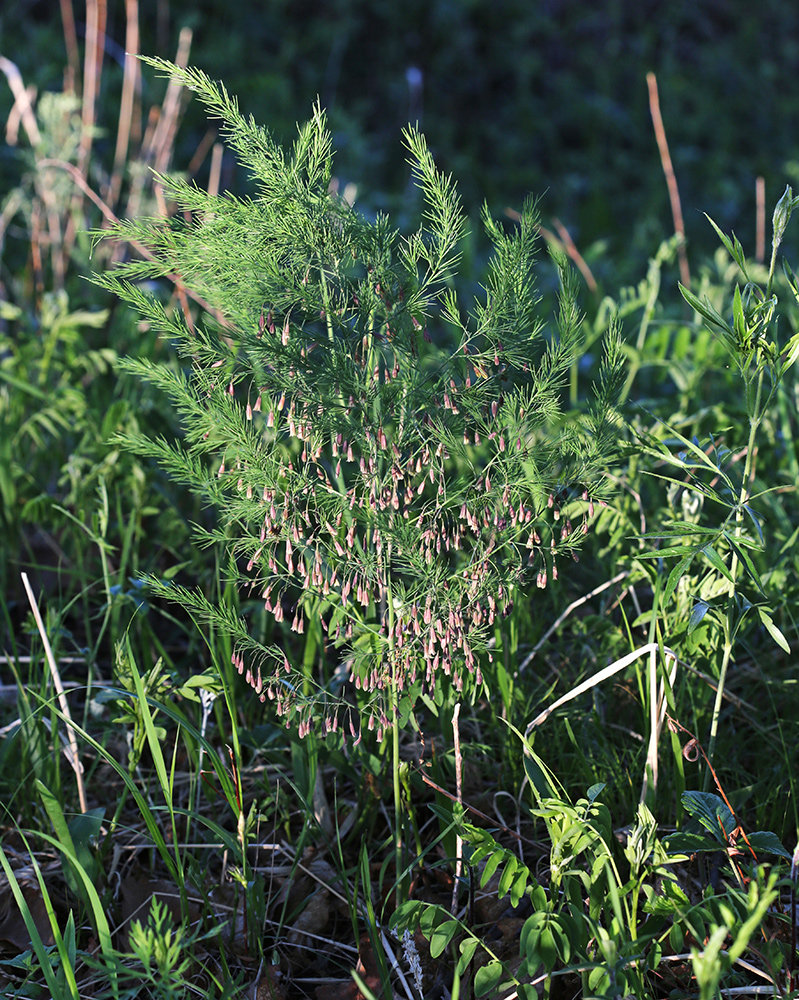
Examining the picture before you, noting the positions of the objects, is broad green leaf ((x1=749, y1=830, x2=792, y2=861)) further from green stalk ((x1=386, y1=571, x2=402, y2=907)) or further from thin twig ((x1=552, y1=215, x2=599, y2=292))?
thin twig ((x1=552, y1=215, x2=599, y2=292))

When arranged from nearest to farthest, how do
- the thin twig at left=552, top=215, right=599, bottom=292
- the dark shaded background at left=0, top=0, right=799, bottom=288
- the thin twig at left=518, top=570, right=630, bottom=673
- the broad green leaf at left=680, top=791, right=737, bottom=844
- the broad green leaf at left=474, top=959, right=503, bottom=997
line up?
the broad green leaf at left=474, top=959, right=503, bottom=997, the broad green leaf at left=680, top=791, right=737, bottom=844, the thin twig at left=518, top=570, right=630, bottom=673, the thin twig at left=552, top=215, right=599, bottom=292, the dark shaded background at left=0, top=0, right=799, bottom=288

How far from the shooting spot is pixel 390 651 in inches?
58.0

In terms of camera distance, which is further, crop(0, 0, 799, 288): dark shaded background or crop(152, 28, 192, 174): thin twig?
crop(0, 0, 799, 288): dark shaded background

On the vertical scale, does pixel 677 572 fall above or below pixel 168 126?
below

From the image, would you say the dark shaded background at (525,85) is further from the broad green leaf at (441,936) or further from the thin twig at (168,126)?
the broad green leaf at (441,936)

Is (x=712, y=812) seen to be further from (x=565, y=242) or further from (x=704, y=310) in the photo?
(x=565, y=242)

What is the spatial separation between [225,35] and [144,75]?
3.09ft

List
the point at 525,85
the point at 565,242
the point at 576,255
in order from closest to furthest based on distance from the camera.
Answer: the point at 576,255
the point at 565,242
the point at 525,85

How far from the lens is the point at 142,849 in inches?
68.7

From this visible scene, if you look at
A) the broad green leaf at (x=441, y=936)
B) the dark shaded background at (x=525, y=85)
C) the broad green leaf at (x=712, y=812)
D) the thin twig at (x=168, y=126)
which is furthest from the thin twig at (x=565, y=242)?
the dark shaded background at (x=525, y=85)

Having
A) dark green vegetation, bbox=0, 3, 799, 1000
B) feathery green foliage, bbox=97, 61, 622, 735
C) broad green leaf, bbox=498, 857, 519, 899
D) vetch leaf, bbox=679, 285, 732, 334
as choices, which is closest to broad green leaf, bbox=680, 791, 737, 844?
dark green vegetation, bbox=0, 3, 799, 1000

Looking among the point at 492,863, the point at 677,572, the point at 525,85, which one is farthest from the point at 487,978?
the point at 525,85

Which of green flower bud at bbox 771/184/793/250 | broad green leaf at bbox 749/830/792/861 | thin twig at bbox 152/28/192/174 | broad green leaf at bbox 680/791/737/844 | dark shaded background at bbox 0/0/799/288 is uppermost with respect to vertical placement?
dark shaded background at bbox 0/0/799/288

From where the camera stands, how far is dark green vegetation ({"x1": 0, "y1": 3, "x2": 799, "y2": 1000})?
139cm
